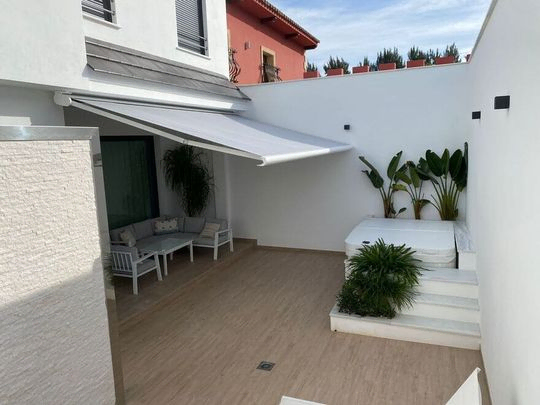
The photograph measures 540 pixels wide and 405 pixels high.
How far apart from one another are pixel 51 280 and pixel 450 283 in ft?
28.9

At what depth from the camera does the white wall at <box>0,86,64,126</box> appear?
7.62 metres

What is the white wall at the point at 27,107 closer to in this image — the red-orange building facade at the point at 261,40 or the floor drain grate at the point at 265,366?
the floor drain grate at the point at 265,366

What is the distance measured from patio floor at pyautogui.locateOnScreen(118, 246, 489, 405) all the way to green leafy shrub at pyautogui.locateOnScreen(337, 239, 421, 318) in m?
0.75

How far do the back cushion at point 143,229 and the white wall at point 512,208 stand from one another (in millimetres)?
11616

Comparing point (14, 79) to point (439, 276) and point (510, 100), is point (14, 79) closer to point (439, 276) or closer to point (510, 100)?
point (510, 100)

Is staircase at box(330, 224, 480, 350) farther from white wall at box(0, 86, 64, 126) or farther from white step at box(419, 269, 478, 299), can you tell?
white wall at box(0, 86, 64, 126)

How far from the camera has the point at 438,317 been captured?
9.92 meters

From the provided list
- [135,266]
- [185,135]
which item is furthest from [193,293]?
[185,135]

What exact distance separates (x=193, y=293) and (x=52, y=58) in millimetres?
8093

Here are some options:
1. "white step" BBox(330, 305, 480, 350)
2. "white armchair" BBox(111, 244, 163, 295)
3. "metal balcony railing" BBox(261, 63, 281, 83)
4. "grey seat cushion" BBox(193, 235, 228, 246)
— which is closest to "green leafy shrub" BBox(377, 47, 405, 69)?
"metal balcony railing" BBox(261, 63, 281, 83)

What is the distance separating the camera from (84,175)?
19.9ft

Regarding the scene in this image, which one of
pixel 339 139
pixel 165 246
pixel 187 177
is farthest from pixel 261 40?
pixel 165 246

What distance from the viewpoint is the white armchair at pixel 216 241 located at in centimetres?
1575

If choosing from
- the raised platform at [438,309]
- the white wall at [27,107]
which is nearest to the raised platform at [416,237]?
the raised platform at [438,309]
